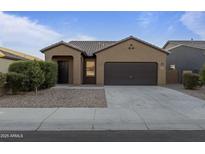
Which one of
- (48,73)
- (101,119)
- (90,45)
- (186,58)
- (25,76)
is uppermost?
(90,45)

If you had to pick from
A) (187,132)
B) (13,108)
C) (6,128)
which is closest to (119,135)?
(187,132)

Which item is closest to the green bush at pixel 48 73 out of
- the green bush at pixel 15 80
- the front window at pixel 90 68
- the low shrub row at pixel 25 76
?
the low shrub row at pixel 25 76

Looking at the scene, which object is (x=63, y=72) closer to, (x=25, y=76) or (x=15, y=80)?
(x=25, y=76)

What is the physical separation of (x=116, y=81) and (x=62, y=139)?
67.7ft

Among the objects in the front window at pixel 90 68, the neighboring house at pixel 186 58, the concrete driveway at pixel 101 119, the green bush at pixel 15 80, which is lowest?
the concrete driveway at pixel 101 119

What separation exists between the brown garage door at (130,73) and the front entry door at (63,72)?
428cm

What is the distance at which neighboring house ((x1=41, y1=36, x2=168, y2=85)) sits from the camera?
88.5 ft

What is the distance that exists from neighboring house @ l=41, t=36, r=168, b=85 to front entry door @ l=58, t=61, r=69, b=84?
85 cm

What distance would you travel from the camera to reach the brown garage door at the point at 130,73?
2734cm

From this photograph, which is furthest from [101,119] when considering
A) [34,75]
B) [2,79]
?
[34,75]

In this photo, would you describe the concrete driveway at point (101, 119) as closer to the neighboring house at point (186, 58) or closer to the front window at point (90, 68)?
the front window at point (90, 68)

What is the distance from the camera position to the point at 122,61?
27172 millimetres

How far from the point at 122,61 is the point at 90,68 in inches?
156

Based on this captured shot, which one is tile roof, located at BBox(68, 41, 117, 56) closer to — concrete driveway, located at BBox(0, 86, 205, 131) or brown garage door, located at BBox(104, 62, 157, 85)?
brown garage door, located at BBox(104, 62, 157, 85)
